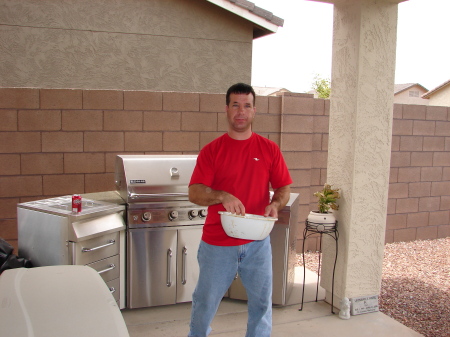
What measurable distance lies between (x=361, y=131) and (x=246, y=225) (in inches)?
63.6

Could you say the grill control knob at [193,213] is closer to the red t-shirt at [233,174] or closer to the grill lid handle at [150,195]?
the grill lid handle at [150,195]

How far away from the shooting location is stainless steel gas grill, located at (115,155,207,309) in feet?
11.2

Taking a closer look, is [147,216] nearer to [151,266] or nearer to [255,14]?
[151,266]

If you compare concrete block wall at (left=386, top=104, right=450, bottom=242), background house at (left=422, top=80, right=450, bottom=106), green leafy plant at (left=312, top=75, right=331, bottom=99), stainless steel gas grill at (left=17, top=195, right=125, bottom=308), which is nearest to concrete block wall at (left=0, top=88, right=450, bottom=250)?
concrete block wall at (left=386, top=104, right=450, bottom=242)

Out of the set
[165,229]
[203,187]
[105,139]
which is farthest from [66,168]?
[203,187]

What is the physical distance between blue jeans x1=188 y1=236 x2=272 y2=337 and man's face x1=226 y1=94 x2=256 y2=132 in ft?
2.18

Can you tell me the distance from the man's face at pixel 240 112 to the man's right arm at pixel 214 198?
1.25ft

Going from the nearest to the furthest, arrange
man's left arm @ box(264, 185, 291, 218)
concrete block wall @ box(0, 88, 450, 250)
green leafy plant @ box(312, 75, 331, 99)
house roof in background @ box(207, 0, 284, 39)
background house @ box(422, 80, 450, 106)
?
1. man's left arm @ box(264, 185, 291, 218)
2. concrete block wall @ box(0, 88, 450, 250)
3. house roof in background @ box(207, 0, 284, 39)
4. background house @ box(422, 80, 450, 106)
5. green leafy plant @ box(312, 75, 331, 99)

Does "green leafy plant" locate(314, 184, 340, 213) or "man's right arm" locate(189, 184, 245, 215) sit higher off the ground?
"man's right arm" locate(189, 184, 245, 215)

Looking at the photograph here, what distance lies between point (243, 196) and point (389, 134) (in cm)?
168

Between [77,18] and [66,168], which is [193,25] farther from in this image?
[66,168]

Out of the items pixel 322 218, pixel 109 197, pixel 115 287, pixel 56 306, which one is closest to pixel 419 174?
pixel 322 218

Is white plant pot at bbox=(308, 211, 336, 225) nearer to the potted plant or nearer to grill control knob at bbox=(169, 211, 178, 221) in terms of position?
the potted plant

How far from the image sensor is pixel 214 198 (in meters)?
2.34
